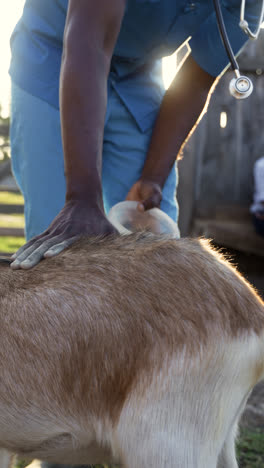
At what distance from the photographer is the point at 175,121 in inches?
102

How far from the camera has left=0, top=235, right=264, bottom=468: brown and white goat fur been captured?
1.49 m

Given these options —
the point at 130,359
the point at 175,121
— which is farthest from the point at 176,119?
the point at 130,359

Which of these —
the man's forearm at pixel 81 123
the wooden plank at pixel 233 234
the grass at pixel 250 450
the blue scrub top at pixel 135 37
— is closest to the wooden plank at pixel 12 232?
the wooden plank at pixel 233 234

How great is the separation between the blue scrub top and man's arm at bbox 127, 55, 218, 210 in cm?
9

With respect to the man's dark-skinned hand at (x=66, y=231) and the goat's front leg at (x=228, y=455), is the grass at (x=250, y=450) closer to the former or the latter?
the goat's front leg at (x=228, y=455)

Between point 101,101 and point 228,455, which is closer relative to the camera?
point 228,455

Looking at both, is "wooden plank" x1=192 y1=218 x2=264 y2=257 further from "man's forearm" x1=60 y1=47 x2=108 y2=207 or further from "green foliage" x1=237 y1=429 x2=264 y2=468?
"man's forearm" x1=60 y1=47 x2=108 y2=207

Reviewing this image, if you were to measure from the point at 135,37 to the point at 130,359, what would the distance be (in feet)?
4.53

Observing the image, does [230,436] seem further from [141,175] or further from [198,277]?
[141,175]

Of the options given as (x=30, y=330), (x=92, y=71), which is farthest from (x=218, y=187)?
(x=30, y=330)

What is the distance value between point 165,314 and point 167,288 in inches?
3.0

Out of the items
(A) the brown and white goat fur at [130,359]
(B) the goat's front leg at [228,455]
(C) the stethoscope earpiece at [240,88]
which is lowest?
(B) the goat's front leg at [228,455]

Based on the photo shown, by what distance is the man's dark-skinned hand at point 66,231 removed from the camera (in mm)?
1734

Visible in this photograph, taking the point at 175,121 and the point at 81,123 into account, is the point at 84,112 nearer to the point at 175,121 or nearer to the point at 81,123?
the point at 81,123
